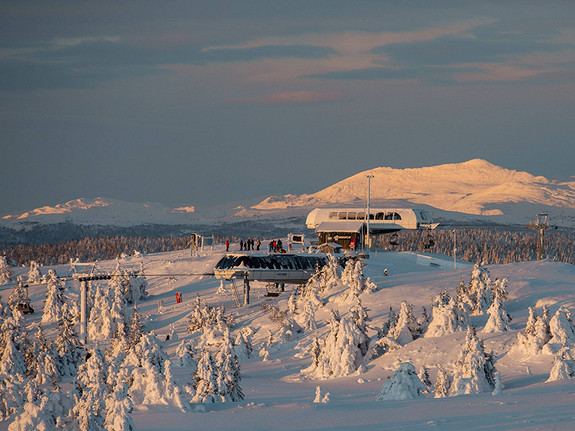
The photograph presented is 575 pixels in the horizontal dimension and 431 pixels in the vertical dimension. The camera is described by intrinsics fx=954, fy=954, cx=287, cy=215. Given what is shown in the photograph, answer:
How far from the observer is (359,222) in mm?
92625

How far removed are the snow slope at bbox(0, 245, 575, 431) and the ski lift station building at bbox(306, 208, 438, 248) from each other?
148 inches

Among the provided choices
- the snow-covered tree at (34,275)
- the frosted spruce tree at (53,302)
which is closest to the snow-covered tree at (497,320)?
the frosted spruce tree at (53,302)

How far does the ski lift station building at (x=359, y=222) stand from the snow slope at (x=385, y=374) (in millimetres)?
3760

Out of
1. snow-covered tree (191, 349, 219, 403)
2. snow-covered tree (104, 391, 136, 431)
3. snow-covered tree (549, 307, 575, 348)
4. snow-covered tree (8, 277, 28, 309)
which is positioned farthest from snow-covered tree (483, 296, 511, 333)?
snow-covered tree (8, 277, 28, 309)

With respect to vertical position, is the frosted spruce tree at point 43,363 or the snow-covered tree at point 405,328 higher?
the snow-covered tree at point 405,328

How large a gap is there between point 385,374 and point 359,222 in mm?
47169

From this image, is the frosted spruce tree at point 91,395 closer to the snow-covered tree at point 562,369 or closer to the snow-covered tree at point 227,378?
the snow-covered tree at point 227,378

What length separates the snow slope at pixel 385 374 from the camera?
30141mm

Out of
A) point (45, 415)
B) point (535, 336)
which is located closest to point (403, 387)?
point (535, 336)

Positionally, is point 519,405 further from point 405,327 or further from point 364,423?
point 405,327

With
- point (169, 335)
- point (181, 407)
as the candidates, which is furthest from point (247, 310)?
point (181, 407)

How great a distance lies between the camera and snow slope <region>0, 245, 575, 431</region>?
98.9 feet

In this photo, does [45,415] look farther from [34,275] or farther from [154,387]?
[34,275]

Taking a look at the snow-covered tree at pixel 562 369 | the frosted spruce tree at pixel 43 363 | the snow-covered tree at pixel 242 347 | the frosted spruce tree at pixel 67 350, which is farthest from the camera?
the frosted spruce tree at pixel 67 350
